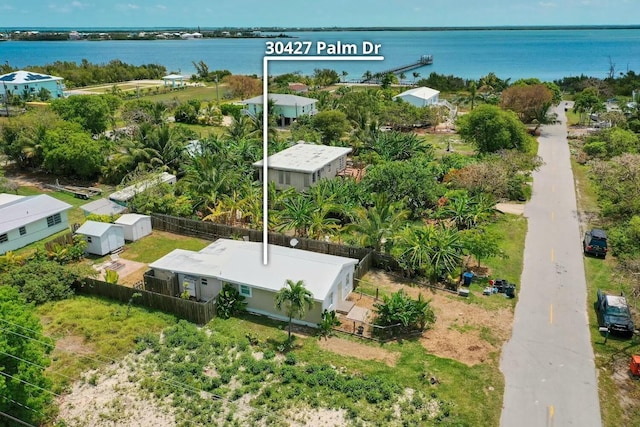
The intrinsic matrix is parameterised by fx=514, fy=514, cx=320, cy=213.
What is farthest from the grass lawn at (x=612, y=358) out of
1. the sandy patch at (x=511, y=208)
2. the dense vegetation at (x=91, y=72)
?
the dense vegetation at (x=91, y=72)

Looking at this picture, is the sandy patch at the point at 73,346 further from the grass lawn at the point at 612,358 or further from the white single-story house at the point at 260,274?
the grass lawn at the point at 612,358

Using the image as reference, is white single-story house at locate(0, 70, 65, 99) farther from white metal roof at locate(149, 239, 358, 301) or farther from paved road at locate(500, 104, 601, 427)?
paved road at locate(500, 104, 601, 427)

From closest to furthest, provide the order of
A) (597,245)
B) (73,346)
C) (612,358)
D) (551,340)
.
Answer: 1. (612,358)
2. (73,346)
3. (551,340)
4. (597,245)

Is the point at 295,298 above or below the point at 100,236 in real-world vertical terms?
above

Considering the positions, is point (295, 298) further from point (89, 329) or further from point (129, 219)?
point (129, 219)

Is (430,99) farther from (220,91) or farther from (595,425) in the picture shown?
(595,425)

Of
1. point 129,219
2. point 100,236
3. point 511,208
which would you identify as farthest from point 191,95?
point 511,208
